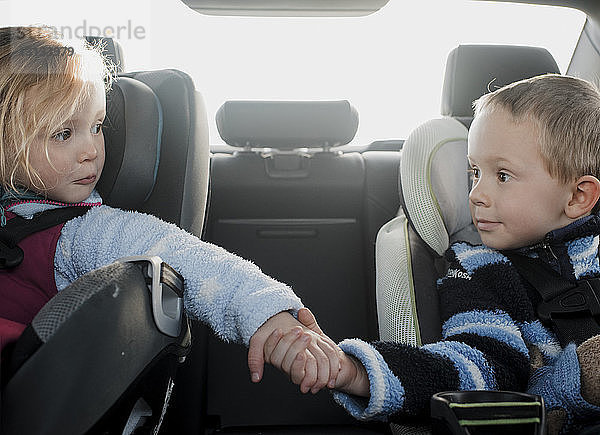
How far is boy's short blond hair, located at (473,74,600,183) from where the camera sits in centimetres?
127

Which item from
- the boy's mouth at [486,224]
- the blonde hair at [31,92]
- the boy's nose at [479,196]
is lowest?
the boy's mouth at [486,224]

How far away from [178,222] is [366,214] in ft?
3.18

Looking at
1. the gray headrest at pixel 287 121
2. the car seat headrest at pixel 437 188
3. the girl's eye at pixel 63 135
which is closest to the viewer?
the girl's eye at pixel 63 135

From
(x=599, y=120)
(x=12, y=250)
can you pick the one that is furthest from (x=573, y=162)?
(x=12, y=250)

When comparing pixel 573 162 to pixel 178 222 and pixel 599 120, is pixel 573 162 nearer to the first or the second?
pixel 599 120

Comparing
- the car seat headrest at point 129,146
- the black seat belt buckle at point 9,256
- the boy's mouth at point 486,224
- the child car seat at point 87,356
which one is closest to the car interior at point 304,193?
the car seat headrest at point 129,146

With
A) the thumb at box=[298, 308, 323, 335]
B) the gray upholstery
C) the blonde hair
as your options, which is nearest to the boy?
the thumb at box=[298, 308, 323, 335]

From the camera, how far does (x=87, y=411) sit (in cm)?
74

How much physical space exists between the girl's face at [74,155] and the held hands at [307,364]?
0.50m

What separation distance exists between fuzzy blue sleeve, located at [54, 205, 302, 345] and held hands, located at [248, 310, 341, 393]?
0.07 feet

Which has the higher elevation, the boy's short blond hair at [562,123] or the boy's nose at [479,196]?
the boy's short blond hair at [562,123]

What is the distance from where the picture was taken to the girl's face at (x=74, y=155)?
1.24m

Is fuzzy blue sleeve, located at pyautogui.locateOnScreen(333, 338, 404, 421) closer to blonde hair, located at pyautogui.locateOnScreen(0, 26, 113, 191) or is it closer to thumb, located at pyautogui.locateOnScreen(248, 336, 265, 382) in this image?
thumb, located at pyautogui.locateOnScreen(248, 336, 265, 382)

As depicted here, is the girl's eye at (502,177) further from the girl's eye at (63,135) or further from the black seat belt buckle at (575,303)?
the girl's eye at (63,135)
